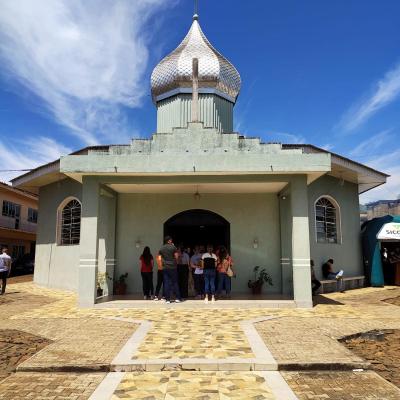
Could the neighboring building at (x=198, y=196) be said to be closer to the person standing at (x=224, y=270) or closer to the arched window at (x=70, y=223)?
the arched window at (x=70, y=223)

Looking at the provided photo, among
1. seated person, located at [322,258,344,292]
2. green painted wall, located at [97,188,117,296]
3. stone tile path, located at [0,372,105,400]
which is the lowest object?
stone tile path, located at [0,372,105,400]

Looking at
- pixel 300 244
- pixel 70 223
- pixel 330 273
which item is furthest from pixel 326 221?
pixel 70 223

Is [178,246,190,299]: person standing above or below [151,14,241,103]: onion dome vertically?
below

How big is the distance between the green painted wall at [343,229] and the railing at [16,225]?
67.5 ft

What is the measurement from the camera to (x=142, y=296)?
1179cm

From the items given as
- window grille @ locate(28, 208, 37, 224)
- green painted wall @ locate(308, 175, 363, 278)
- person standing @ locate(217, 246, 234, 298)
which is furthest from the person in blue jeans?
window grille @ locate(28, 208, 37, 224)

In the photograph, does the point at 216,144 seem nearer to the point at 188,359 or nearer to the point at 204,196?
the point at 204,196

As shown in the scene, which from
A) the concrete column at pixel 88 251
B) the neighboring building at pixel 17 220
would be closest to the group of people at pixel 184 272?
the concrete column at pixel 88 251

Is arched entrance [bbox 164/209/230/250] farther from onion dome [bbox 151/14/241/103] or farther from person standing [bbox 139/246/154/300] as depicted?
onion dome [bbox 151/14/241/103]

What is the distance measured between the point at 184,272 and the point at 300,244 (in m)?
3.47

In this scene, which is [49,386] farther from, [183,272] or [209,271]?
[183,272]

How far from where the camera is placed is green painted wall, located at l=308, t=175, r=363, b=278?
14.4 metres

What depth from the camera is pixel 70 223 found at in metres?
15.5

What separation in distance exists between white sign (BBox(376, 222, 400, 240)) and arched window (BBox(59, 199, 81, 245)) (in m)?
11.7
